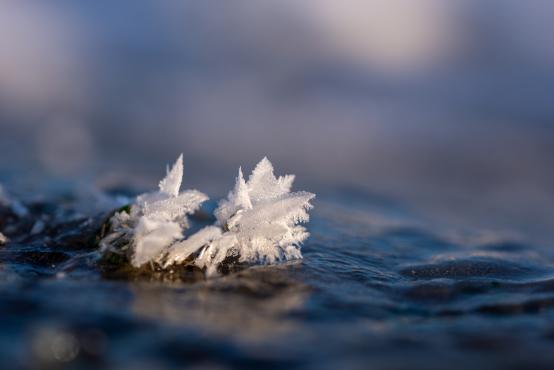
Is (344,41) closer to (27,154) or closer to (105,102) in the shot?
(105,102)

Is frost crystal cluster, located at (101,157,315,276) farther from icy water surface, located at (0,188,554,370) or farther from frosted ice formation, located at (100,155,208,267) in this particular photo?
icy water surface, located at (0,188,554,370)

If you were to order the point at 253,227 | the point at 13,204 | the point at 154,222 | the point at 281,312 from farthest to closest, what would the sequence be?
1. the point at 13,204
2. the point at 253,227
3. the point at 154,222
4. the point at 281,312

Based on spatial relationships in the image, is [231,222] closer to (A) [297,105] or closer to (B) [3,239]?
(B) [3,239]

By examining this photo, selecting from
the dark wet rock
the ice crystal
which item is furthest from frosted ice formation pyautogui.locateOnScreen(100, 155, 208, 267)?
the dark wet rock

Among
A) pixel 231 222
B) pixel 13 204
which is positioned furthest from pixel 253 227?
pixel 13 204

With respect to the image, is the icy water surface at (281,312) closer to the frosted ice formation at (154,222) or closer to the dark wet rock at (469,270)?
the dark wet rock at (469,270)

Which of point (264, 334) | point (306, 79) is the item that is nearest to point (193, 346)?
point (264, 334)
